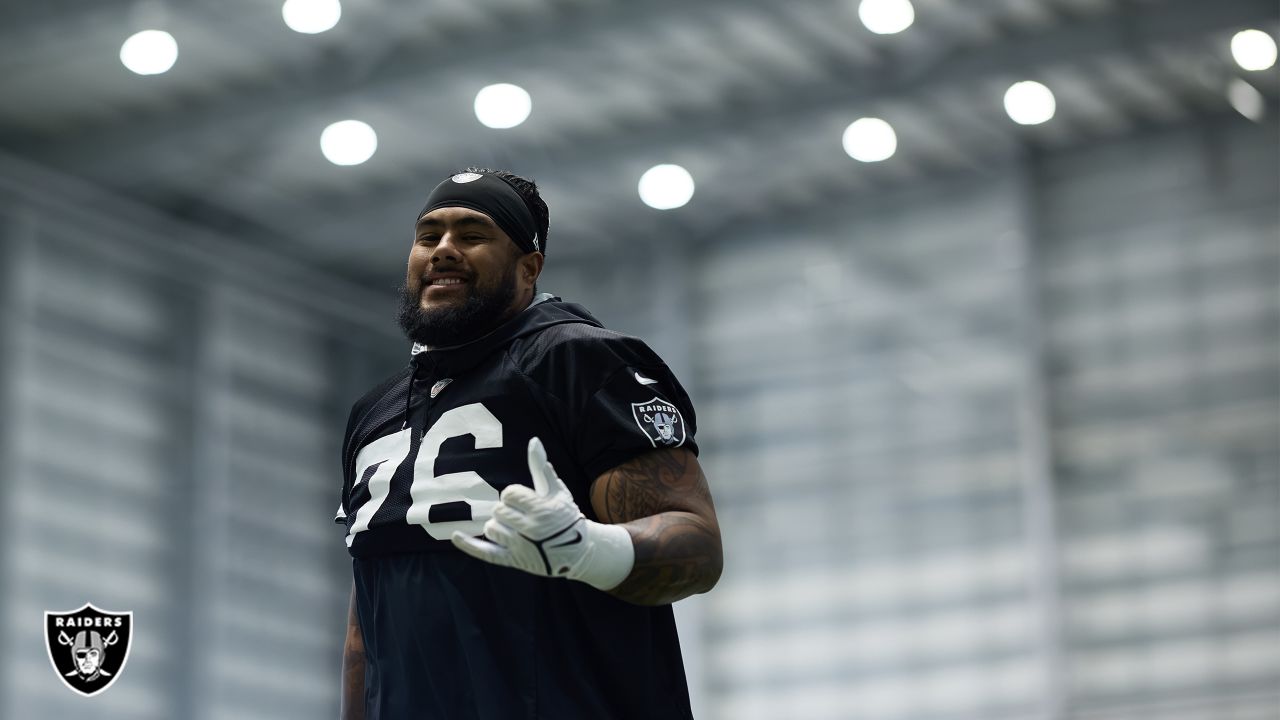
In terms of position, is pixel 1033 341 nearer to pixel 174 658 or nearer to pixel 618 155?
pixel 618 155

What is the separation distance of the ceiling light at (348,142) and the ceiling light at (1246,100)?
6.19 meters

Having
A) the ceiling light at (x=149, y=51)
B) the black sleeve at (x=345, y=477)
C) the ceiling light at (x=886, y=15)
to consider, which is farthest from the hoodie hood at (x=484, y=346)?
the ceiling light at (x=149, y=51)

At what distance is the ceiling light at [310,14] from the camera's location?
1178 cm

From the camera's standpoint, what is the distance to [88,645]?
21.6 ft

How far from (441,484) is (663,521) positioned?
376 mm

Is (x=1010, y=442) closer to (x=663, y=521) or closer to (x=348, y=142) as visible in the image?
(x=348, y=142)

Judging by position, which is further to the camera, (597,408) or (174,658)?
(174,658)

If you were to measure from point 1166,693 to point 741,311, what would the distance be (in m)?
4.56

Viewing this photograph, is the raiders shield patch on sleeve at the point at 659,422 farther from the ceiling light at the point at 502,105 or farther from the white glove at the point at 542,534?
the ceiling light at the point at 502,105

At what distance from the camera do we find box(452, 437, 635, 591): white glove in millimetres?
2609

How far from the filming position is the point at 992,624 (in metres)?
14.4

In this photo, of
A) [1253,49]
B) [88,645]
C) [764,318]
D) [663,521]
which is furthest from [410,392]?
[764,318]

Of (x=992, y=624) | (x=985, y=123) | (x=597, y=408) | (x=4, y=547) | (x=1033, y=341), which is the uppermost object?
(x=985, y=123)

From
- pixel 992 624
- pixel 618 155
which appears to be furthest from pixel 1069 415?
pixel 618 155
